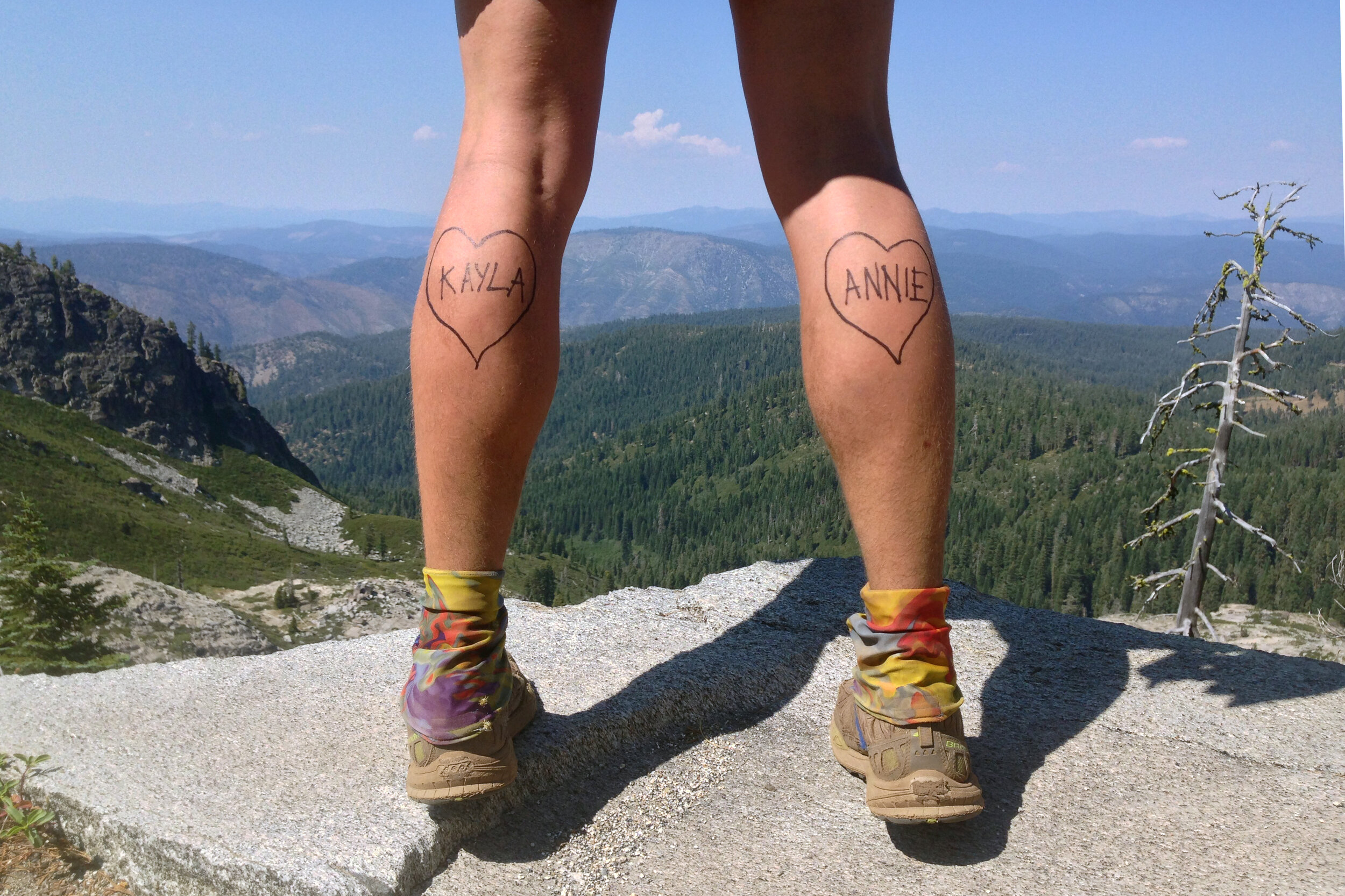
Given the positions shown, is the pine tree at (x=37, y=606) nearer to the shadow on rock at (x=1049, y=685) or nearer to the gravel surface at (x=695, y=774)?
the gravel surface at (x=695, y=774)

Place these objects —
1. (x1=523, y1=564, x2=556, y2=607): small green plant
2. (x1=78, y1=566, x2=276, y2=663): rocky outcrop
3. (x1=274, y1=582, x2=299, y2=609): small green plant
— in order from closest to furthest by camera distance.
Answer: (x1=78, y1=566, x2=276, y2=663): rocky outcrop
(x1=274, y1=582, x2=299, y2=609): small green plant
(x1=523, y1=564, x2=556, y2=607): small green plant

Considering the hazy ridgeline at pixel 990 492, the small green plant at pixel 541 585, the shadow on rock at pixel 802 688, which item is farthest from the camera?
the hazy ridgeline at pixel 990 492

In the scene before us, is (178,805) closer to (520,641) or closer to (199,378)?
(520,641)

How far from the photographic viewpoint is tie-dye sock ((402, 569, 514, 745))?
71.2 inches

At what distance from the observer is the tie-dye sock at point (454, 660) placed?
1808mm

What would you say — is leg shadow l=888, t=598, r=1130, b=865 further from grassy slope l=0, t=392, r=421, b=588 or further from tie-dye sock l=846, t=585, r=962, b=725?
grassy slope l=0, t=392, r=421, b=588

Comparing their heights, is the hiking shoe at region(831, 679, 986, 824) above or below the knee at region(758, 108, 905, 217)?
below

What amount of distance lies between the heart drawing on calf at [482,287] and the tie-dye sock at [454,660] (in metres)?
0.49

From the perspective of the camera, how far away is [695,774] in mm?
2230

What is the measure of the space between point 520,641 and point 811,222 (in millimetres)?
1737

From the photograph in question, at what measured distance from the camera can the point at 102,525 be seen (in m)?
68.8

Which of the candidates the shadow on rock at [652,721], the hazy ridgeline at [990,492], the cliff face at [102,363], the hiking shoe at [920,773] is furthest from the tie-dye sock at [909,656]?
the cliff face at [102,363]

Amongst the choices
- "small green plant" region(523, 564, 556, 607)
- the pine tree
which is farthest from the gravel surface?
"small green plant" region(523, 564, 556, 607)

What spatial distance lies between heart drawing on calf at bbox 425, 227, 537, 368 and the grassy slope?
63771 mm
